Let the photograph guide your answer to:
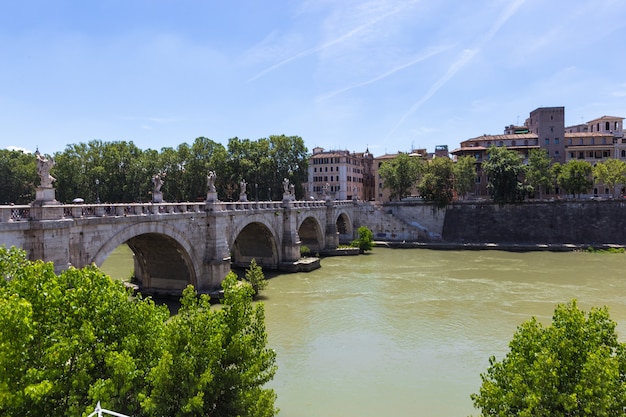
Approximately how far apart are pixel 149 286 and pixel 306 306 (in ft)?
30.8

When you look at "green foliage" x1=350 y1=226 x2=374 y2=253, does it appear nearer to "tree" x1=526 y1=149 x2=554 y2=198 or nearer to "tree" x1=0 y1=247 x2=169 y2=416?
"tree" x1=526 y1=149 x2=554 y2=198

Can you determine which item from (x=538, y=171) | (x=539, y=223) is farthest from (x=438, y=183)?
(x=539, y=223)

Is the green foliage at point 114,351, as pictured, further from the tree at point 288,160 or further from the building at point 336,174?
the building at point 336,174

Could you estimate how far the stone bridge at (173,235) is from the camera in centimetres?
1502

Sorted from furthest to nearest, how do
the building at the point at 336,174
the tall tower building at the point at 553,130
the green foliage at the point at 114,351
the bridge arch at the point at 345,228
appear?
the building at the point at 336,174, the tall tower building at the point at 553,130, the bridge arch at the point at 345,228, the green foliage at the point at 114,351

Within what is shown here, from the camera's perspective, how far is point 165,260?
2544 centimetres

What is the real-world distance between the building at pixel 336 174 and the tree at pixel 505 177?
1000 inches

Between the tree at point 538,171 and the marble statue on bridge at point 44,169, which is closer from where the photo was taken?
the marble statue on bridge at point 44,169

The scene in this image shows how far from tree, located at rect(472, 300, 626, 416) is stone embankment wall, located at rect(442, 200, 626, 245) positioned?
4691cm

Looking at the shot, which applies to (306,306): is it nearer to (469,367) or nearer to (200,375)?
(469,367)

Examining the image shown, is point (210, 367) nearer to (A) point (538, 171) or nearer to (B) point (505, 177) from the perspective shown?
(B) point (505, 177)

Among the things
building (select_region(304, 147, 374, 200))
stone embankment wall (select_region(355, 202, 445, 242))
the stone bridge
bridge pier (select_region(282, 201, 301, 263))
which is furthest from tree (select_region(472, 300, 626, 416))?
building (select_region(304, 147, 374, 200))

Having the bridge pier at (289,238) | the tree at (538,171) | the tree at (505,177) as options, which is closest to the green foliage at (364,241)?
the bridge pier at (289,238)

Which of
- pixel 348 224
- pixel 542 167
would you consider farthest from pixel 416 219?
pixel 542 167
